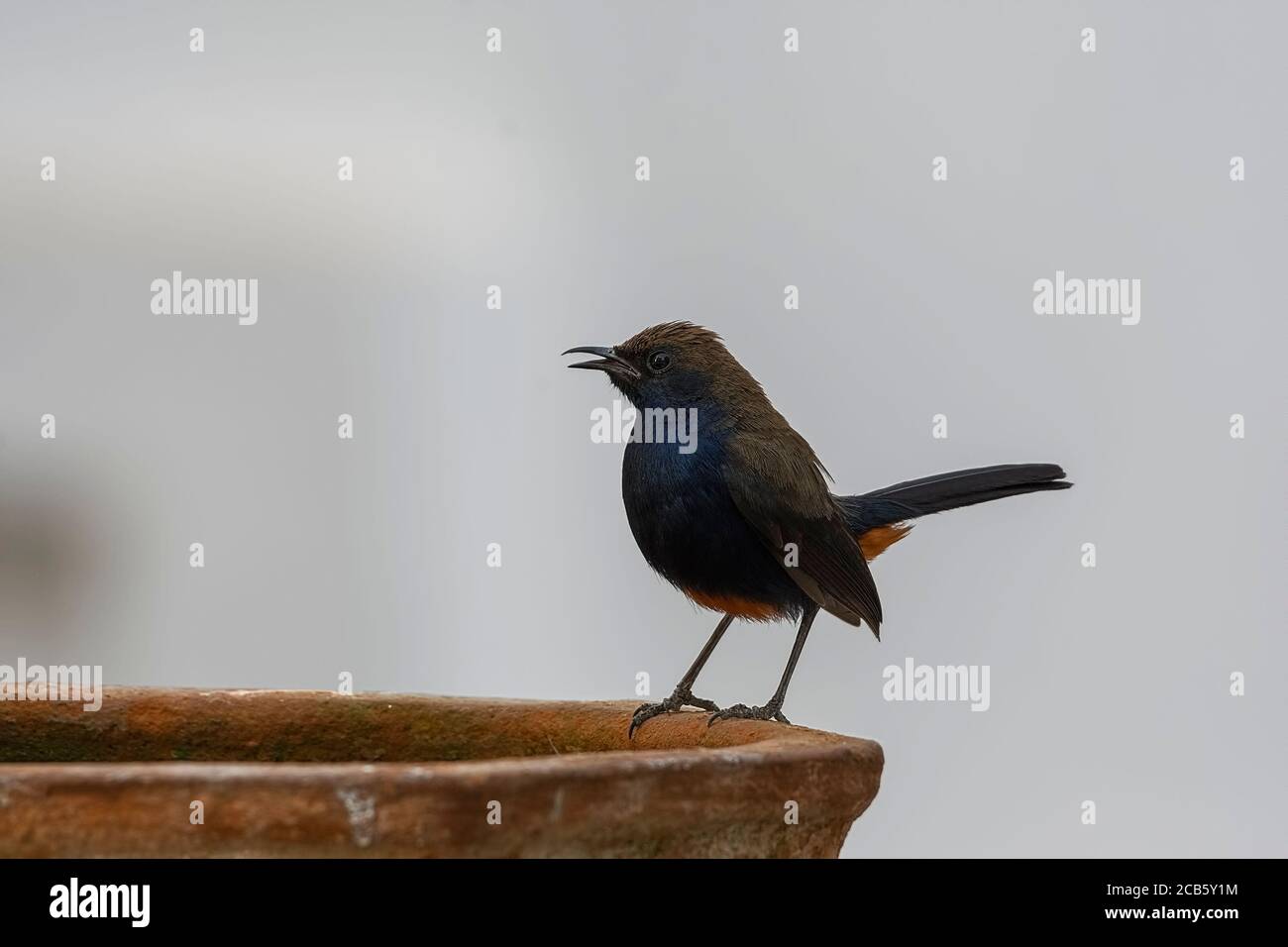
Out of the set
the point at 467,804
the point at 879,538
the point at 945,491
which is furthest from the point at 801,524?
the point at 467,804

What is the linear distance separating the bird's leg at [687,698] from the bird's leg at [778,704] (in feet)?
0.31

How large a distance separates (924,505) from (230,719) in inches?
60.9

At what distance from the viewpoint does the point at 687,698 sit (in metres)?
2.67

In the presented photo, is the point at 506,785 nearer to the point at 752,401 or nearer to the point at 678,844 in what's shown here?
the point at 678,844

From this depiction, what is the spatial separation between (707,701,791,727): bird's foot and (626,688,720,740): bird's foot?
0.09 m

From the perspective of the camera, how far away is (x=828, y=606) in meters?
2.56

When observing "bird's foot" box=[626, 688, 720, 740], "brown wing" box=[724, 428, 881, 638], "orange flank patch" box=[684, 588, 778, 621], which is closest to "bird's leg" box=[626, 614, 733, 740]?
"bird's foot" box=[626, 688, 720, 740]

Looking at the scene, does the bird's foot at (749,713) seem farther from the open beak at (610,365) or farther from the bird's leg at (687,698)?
the open beak at (610,365)

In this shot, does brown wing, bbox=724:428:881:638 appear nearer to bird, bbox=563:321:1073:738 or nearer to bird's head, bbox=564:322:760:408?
bird, bbox=563:321:1073:738

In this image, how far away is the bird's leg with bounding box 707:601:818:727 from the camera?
2332mm

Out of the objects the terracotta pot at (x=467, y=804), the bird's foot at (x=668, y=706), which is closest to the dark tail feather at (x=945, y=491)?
the bird's foot at (x=668, y=706)

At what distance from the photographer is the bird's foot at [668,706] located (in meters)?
2.29
